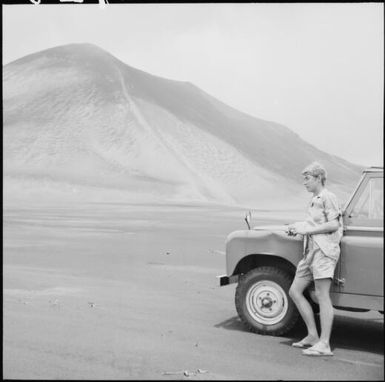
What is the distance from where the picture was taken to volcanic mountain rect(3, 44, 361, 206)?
221ft

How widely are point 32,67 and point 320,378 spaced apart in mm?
109869

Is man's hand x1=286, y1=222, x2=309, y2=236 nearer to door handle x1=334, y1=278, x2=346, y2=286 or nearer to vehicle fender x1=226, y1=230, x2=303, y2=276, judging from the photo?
vehicle fender x1=226, y1=230, x2=303, y2=276

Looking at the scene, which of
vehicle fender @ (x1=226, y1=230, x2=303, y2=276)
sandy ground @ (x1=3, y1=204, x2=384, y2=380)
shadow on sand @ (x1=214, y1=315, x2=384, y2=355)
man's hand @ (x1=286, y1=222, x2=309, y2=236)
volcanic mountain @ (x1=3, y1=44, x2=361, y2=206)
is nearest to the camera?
sandy ground @ (x1=3, y1=204, x2=384, y2=380)

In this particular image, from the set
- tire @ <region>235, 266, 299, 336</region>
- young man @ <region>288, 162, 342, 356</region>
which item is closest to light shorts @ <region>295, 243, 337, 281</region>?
young man @ <region>288, 162, 342, 356</region>

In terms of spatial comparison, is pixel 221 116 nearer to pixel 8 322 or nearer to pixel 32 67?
pixel 32 67

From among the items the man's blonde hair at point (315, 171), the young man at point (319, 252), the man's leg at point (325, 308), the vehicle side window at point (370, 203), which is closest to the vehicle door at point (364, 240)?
the vehicle side window at point (370, 203)

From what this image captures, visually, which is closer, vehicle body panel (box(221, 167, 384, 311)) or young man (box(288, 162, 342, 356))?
young man (box(288, 162, 342, 356))

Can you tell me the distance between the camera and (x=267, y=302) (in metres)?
6.29

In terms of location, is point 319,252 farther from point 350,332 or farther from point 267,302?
point 350,332

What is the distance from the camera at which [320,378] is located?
494cm

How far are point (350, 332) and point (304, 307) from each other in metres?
1.17

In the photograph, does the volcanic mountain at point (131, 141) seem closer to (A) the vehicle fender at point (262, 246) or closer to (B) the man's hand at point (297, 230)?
(A) the vehicle fender at point (262, 246)

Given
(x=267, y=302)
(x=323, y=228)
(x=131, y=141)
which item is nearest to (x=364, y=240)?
(x=323, y=228)

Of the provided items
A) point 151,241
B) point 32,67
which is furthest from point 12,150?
point 151,241
